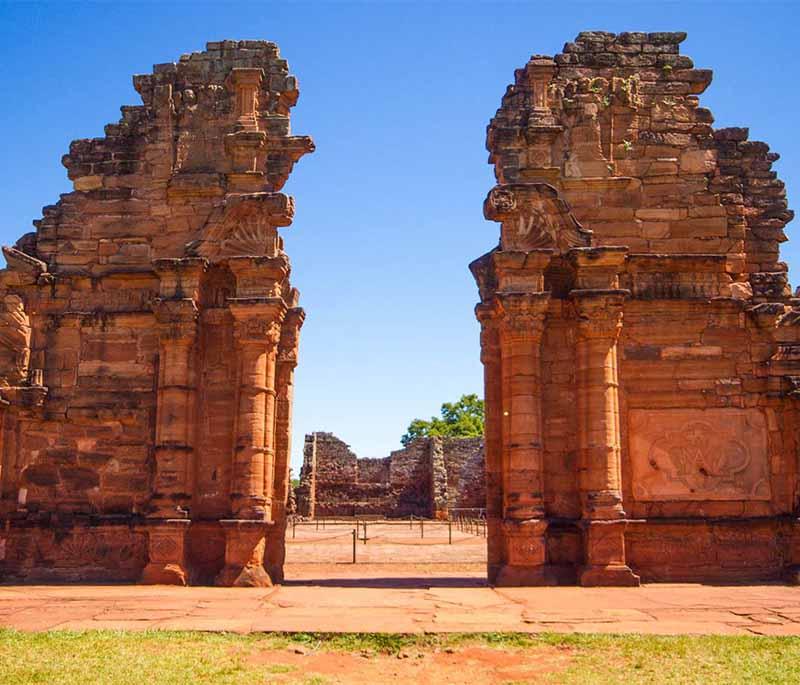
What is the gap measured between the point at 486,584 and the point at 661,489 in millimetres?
2729

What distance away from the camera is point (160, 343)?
1242cm

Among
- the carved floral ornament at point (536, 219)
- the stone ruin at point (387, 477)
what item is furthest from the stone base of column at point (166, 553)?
the stone ruin at point (387, 477)

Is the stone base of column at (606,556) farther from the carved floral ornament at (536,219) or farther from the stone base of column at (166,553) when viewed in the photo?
the stone base of column at (166,553)

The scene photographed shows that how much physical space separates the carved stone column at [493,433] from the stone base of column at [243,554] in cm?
311

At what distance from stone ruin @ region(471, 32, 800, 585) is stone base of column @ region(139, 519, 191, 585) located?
4174 millimetres

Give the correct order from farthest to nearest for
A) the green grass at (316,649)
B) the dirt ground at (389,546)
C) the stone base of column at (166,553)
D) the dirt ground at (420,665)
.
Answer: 1. the dirt ground at (389,546)
2. the stone base of column at (166,553)
3. the dirt ground at (420,665)
4. the green grass at (316,649)

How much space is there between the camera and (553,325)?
12.8 meters

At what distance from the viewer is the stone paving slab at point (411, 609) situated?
25.0ft

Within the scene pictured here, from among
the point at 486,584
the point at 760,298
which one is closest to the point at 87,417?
the point at 486,584

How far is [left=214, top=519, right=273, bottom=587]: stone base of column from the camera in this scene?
453 inches

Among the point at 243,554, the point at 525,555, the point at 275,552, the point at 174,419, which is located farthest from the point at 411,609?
the point at 174,419

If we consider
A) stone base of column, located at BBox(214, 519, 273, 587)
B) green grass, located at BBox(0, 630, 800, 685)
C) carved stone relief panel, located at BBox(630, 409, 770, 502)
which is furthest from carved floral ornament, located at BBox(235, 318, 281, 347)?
green grass, located at BBox(0, 630, 800, 685)

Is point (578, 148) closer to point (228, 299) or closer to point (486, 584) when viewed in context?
point (228, 299)

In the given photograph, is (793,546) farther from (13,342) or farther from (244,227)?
(13,342)
